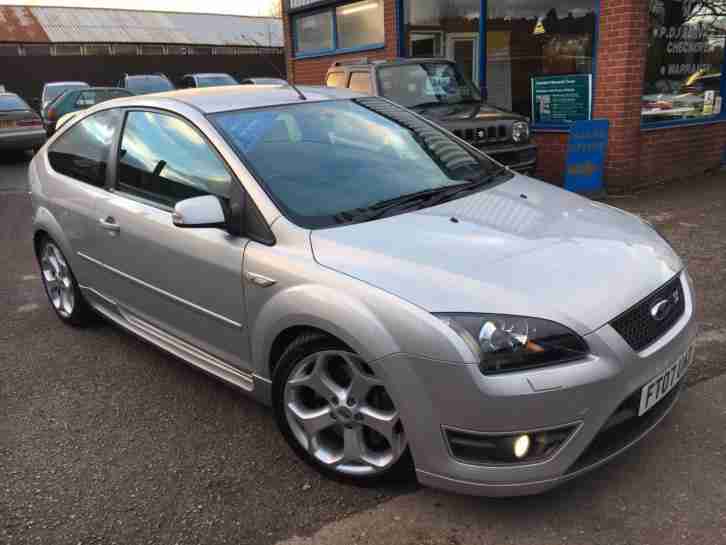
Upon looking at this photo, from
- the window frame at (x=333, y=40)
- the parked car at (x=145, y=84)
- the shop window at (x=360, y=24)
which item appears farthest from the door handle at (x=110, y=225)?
the parked car at (x=145, y=84)

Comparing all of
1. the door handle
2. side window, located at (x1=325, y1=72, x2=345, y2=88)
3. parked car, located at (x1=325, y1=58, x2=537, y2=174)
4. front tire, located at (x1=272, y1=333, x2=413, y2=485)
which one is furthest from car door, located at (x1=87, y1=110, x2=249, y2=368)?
side window, located at (x1=325, y1=72, x2=345, y2=88)

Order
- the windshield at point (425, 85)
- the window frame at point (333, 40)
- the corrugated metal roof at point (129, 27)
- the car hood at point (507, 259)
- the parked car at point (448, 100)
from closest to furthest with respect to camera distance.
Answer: the car hood at point (507, 259), the parked car at point (448, 100), the windshield at point (425, 85), the window frame at point (333, 40), the corrugated metal roof at point (129, 27)

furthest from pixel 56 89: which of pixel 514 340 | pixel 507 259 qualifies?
pixel 514 340

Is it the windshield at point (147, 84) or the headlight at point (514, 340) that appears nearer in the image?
the headlight at point (514, 340)

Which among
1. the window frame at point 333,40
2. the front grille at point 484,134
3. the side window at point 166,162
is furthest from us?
the window frame at point 333,40

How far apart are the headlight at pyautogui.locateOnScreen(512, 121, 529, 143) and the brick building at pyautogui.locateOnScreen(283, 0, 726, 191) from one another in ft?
3.77

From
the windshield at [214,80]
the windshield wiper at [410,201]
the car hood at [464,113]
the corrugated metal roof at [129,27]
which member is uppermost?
the corrugated metal roof at [129,27]

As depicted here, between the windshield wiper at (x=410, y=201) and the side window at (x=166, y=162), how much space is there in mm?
610

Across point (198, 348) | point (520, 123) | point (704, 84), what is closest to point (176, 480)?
point (198, 348)

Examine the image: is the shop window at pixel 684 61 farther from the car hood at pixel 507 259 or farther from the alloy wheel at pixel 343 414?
the alloy wheel at pixel 343 414

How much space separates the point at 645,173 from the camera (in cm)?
852

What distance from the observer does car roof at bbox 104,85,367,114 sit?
11.2 feet

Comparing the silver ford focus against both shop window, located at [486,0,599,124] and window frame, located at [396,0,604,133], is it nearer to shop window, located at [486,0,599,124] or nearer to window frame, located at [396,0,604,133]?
window frame, located at [396,0,604,133]

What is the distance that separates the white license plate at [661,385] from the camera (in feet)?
8.04
